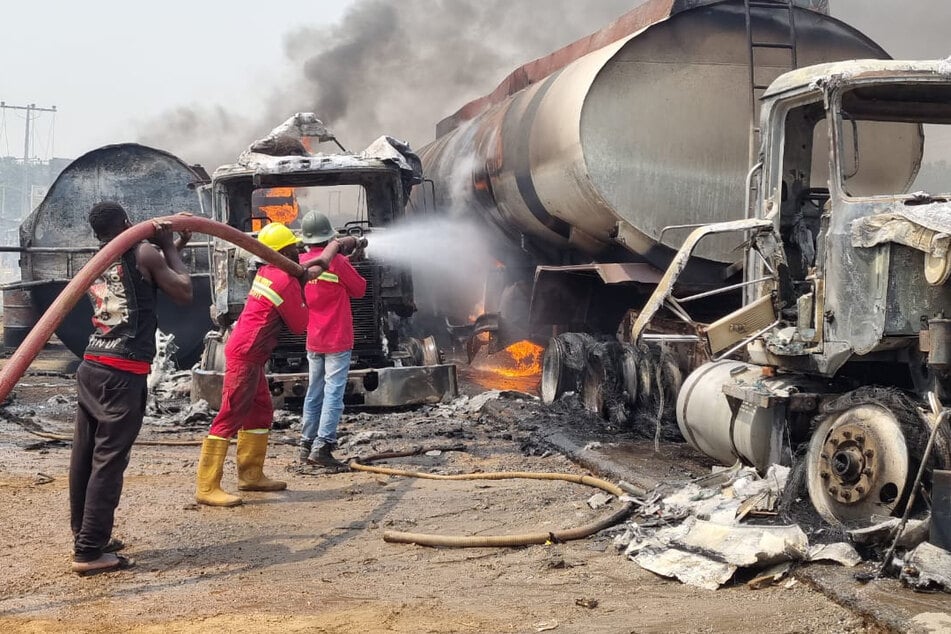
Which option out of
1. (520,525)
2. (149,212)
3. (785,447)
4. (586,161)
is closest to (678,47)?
(586,161)

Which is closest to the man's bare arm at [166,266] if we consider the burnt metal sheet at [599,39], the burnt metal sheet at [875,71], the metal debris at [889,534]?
the metal debris at [889,534]

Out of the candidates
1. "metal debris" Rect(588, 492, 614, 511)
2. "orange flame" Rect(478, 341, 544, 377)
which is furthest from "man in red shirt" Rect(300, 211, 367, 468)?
"orange flame" Rect(478, 341, 544, 377)

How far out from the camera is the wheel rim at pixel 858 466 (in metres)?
4.76

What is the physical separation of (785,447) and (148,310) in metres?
3.50

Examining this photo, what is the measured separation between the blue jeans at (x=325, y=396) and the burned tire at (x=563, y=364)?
317 cm

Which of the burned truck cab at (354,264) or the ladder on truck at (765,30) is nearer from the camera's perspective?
the ladder on truck at (765,30)

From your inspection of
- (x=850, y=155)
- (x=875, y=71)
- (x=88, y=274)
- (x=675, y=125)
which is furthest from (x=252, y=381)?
(x=675, y=125)

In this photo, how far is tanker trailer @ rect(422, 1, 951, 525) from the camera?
198 inches

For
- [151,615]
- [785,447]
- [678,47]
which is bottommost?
[151,615]

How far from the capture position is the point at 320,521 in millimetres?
6145

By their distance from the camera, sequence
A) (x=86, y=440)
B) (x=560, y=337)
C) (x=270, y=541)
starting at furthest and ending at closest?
(x=560, y=337) < (x=270, y=541) < (x=86, y=440)

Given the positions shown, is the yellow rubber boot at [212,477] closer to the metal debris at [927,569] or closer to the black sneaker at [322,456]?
the black sneaker at [322,456]

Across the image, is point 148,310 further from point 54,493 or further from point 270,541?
point 54,493

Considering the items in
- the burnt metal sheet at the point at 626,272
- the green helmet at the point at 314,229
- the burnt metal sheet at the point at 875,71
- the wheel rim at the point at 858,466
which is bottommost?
the wheel rim at the point at 858,466
